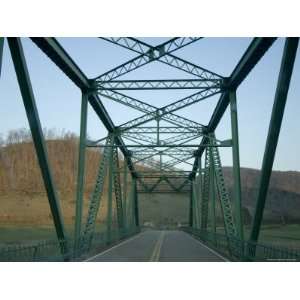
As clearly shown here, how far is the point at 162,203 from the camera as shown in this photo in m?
88.6

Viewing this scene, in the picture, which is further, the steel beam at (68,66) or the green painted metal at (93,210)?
the green painted metal at (93,210)

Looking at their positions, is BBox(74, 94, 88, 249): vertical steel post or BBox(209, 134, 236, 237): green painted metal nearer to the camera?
BBox(74, 94, 88, 249): vertical steel post

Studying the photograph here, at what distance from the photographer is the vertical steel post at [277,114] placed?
1144 cm

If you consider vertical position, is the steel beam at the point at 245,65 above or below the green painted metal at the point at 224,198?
above

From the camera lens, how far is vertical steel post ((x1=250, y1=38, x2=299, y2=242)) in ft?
37.5

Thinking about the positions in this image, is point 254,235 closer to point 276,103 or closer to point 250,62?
point 276,103

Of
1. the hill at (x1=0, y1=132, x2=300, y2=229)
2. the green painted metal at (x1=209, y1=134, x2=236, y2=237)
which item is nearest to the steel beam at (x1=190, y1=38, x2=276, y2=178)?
the green painted metal at (x1=209, y1=134, x2=236, y2=237)

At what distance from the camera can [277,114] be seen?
12.4 meters

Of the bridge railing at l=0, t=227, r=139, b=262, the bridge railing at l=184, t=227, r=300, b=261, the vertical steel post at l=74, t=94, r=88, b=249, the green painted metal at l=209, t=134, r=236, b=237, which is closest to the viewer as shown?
the bridge railing at l=0, t=227, r=139, b=262

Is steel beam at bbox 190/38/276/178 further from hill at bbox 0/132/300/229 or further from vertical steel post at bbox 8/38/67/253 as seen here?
hill at bbox 0/132/300/229

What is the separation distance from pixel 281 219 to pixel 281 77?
197ft

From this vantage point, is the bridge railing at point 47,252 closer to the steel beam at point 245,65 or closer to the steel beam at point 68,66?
the steel beam at point 68,66

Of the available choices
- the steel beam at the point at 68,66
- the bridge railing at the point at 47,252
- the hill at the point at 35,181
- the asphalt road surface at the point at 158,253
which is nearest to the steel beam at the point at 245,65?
the steel beam at the point at 68,66
